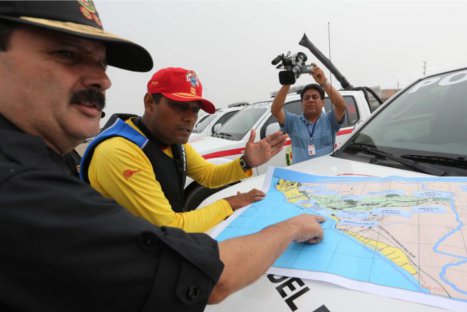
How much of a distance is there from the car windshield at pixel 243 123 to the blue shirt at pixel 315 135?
141cm

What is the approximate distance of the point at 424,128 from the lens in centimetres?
173

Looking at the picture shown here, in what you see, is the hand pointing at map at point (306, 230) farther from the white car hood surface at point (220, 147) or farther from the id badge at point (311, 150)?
the white car hood surface at point (220, 147)

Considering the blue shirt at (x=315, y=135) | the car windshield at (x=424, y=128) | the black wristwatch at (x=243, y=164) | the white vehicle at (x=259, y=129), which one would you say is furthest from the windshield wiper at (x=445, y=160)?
the white vehicle at (x=259, y=129)

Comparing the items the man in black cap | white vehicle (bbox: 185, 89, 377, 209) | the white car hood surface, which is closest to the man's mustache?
the man in black cap

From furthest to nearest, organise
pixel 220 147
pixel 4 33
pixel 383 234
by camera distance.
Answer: pixel 220 147 < pixel 383 234 < pixel 4 33

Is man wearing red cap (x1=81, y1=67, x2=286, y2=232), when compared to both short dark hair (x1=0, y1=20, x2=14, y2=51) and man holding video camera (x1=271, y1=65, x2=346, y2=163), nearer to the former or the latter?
short dark hair (x1=0, y1=20, x2=14, y2=51)

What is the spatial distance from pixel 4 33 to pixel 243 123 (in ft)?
14.5

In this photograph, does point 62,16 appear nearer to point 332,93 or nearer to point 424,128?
point 424,128

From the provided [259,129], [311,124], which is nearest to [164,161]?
[311,124]

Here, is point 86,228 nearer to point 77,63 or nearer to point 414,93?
Answer: point 77,63

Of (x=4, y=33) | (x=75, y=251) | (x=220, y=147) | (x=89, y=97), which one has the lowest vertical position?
(x=220, y=147)

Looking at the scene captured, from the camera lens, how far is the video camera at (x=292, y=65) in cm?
259

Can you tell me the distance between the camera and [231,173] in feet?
7.08

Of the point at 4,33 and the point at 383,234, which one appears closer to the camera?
the point at 4,33
